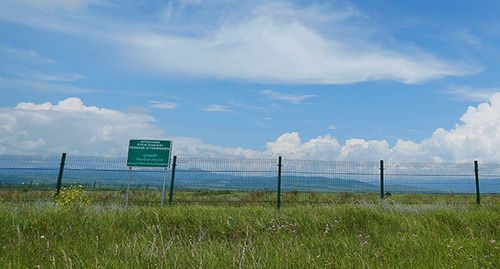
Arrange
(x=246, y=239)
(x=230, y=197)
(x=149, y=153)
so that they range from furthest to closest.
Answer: (x=230, y=197), (x=149, y=153), (x=246, y=239)

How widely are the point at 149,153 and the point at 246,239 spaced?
11.1 meters

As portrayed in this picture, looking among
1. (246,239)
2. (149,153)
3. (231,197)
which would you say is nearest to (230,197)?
(231,197)

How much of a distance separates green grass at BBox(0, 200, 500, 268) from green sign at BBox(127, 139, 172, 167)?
6.18 meters

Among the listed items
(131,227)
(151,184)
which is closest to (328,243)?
(131,227)

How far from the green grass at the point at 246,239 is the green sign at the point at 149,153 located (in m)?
6.18

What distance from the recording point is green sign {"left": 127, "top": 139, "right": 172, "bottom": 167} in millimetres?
14414

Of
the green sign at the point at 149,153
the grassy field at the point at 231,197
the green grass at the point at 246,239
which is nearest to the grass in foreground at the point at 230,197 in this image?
the grassy field at the point at 231,197

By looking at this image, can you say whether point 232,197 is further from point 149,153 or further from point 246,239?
point 246,239

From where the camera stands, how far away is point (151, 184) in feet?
52.3

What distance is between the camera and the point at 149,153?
1446 cm

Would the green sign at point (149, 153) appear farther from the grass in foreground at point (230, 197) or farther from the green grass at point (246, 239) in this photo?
the green grass at point (246, 239)

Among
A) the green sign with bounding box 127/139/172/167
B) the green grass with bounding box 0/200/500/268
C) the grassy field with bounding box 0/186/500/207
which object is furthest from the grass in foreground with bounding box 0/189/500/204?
the green grass with bounding box 0/200/500/268

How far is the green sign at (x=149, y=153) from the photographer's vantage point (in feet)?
47.3

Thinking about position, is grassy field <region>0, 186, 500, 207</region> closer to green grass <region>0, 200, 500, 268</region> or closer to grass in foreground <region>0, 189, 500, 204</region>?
grass in foreground <region>0, 189, 500, 204</region>
